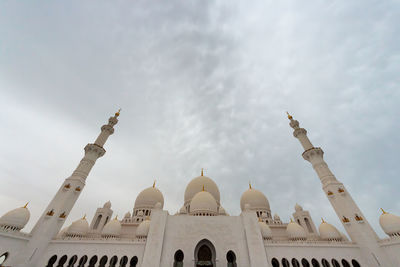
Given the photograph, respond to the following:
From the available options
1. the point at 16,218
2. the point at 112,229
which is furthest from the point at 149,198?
the point at 16,218

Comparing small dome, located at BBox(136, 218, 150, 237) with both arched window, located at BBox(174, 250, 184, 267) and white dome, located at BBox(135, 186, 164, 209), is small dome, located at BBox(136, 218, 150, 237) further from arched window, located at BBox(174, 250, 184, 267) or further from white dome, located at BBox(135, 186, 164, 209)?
white dome, located at BBox(135, 186, 164, 209)

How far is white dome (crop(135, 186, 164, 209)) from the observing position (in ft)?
108

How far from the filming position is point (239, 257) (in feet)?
63.0

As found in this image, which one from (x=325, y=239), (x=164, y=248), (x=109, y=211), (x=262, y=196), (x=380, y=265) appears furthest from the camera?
(x=262, y=196)

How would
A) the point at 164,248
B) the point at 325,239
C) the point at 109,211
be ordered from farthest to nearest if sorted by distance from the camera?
the point at 109,211 < the point at 325,239 < the point at 164,248

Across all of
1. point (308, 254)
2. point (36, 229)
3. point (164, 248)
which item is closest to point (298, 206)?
point (308, 254)

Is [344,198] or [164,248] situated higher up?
[344,198]

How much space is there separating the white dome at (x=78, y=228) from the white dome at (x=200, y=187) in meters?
15.9

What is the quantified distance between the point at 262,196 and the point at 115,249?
2605cm

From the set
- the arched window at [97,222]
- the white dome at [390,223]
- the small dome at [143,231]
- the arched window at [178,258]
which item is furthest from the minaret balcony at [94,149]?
the white dome at [390,223]

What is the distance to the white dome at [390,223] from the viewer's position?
19141 mm

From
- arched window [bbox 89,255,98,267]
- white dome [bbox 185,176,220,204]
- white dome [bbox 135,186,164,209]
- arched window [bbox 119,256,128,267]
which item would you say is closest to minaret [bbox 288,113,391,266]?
white dome [bbox 185,176,220,204]

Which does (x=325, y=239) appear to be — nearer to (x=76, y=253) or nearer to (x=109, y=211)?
(x=76, y=253)

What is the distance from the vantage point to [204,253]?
20750 mm
